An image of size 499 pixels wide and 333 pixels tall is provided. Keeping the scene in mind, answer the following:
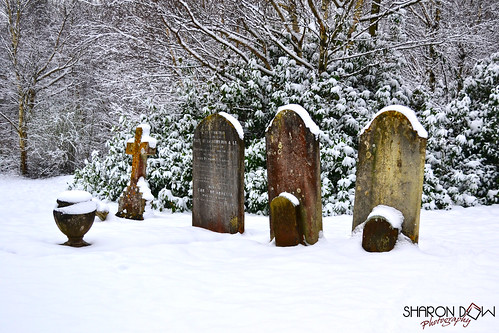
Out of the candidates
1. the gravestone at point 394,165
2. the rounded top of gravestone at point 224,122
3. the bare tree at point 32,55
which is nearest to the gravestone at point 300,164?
the gravestone at point 394,165

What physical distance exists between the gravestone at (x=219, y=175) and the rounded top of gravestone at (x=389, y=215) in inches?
Answer: 76.7

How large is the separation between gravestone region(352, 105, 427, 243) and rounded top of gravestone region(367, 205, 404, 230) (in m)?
0.06

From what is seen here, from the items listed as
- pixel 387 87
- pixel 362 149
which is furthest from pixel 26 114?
pixel 362 149

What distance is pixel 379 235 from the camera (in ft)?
12.4

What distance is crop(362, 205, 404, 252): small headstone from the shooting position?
12.3ft

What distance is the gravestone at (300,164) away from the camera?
417 centimetres

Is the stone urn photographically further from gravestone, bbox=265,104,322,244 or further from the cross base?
the cross base

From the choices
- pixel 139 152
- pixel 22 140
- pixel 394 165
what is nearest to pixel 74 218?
pixel 139 152

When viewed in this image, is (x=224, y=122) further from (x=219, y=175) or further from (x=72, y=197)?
(x=72, y=197)

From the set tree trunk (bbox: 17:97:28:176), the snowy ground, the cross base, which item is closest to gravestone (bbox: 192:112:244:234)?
the snowy ground

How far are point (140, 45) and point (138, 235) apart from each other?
7629 millimetres

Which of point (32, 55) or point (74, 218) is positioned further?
point (32, 55)

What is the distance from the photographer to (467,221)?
5949 millimetres

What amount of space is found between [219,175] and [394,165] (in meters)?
2.44
